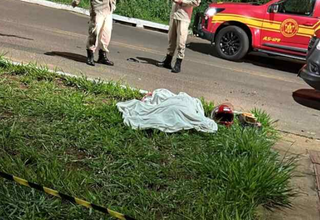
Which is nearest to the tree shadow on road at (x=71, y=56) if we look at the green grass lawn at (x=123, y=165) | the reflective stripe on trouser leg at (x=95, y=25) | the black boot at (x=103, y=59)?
the black boot at (x=103, y=59)

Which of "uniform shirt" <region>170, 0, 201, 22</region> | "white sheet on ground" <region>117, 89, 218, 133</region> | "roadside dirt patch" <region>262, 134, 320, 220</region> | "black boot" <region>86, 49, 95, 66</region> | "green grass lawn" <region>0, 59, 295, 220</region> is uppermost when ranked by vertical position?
"uniform shirt" <region>170, 0, 201, 22</region>

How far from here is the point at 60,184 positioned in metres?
3.21

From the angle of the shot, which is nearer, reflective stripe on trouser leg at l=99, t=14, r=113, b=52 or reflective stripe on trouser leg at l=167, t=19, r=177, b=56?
reflective stripe on trouser leg at l=99, t=14, r=113, b=52

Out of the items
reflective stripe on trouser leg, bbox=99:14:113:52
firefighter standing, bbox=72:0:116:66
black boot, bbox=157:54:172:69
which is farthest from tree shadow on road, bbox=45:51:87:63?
black boot, bbox=157:54:172:69

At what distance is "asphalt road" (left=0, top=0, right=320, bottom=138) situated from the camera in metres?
6.82

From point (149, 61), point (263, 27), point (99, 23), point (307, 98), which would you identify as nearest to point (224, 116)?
point (99, 23)

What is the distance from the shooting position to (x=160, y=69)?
802 cm

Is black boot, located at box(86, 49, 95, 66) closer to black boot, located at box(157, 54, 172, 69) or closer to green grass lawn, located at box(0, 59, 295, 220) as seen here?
black boot, located at box(157, 54, 172, 69)

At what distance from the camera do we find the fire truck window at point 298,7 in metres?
9.71

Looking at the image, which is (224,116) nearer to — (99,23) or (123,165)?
(123,165)

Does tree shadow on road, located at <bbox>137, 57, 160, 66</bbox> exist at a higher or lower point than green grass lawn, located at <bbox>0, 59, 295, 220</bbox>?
higher

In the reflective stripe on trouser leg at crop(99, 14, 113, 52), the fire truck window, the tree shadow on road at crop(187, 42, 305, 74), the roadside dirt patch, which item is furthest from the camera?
the tree shadow on road at crop(187, 42, 305, 74)

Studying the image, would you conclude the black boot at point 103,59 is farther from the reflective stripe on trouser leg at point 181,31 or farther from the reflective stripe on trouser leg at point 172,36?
the reflective stripe on trouser leg at point 181,31

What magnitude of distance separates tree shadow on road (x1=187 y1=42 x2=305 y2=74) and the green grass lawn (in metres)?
6.07
